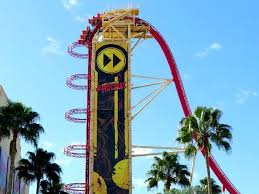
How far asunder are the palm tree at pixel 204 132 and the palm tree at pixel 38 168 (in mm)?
15610

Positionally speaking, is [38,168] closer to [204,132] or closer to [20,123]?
[20,123]

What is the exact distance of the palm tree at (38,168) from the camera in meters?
52.9

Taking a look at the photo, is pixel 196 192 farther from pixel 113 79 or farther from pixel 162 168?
pixel 113 79

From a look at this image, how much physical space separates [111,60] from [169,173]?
62.0ft

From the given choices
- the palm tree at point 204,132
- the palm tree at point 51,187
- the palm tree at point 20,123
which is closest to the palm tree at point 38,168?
the palm tree at point 51,187

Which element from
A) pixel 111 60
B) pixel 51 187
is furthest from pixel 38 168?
pixel 111 60

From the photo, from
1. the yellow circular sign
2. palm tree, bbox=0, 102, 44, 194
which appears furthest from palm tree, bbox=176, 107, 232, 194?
the yellow circular sign

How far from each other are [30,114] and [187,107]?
25816 mm

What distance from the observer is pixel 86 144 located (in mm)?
65000

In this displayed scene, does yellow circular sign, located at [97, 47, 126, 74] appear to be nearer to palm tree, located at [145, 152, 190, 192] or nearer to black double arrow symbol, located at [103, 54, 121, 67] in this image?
black double arrow symbol, located at [103, 54, 121, 67]

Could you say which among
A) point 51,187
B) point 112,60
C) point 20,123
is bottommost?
point 51,187

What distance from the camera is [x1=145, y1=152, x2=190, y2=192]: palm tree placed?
55681mm

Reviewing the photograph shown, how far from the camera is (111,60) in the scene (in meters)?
69.0

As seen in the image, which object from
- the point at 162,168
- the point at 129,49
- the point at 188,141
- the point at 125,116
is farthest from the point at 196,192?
the point at 129,49
